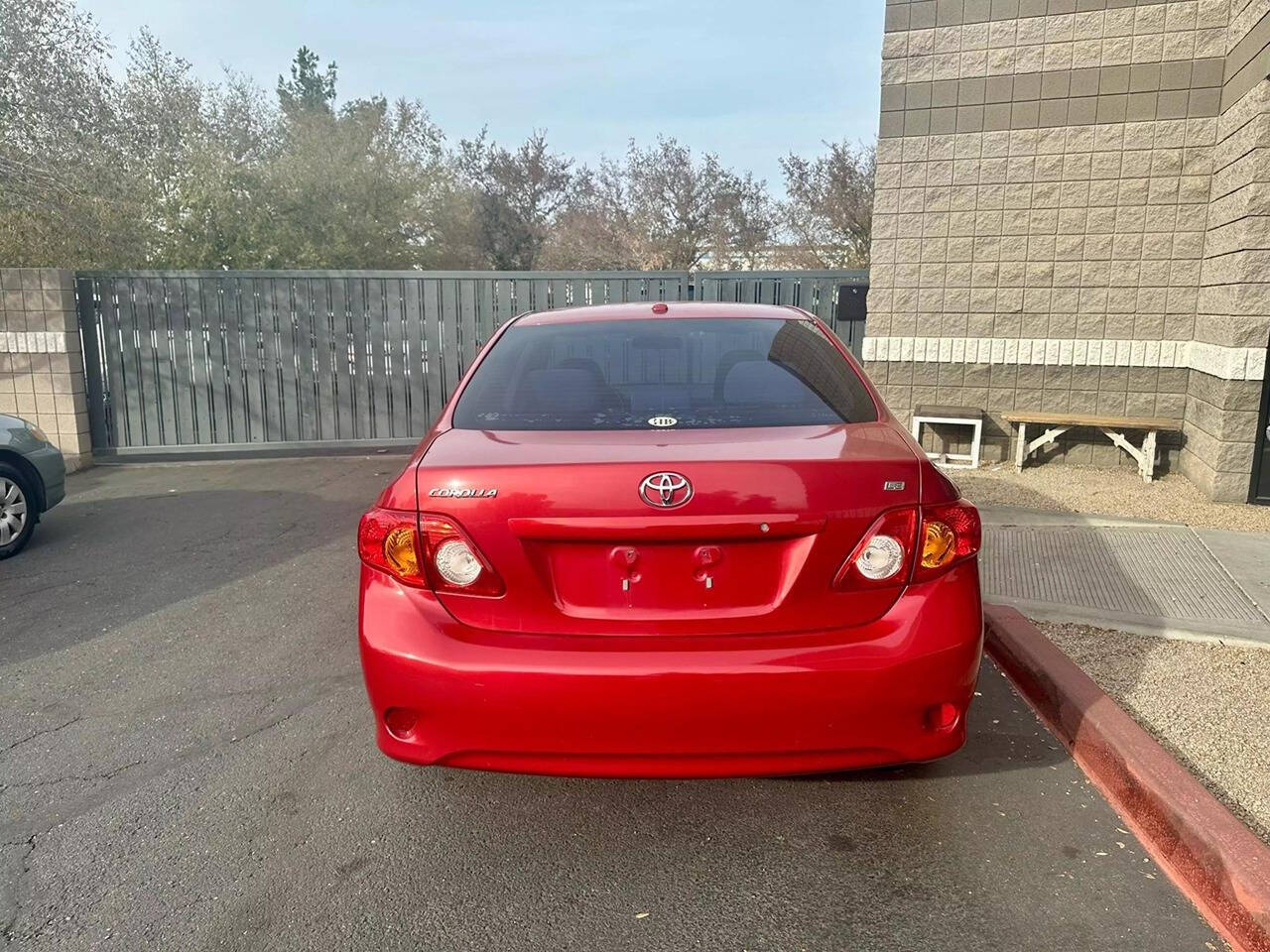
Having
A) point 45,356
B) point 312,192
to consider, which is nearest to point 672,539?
point 45,356

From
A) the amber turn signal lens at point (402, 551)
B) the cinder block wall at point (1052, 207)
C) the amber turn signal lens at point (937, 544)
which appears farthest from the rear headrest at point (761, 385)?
the cinder block wall at point (1052, 207)

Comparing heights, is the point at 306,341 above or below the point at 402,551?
above

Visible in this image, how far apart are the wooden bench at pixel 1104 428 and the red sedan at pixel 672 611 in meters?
6.17

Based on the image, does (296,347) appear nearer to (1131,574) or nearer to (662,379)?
(662,379)

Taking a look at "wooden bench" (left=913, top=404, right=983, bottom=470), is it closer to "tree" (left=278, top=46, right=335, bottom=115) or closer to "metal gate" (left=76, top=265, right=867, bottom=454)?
"metal gate" (left=76, top=265, right=867, bottom=454)

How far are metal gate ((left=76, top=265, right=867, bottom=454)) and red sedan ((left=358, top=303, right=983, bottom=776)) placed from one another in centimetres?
827

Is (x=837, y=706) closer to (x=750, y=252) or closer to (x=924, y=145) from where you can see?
(x=924, y=145)

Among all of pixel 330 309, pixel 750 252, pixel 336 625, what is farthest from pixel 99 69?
pixel 750 252

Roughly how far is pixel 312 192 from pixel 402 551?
25452mm

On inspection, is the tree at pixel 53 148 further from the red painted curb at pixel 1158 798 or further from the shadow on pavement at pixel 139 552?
the red painted curb at pixel 1158 798

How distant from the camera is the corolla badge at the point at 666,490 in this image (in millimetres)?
2525

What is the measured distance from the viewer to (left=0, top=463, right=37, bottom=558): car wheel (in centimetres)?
650

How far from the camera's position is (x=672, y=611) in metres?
2.56

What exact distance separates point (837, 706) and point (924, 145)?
24.6 feet
